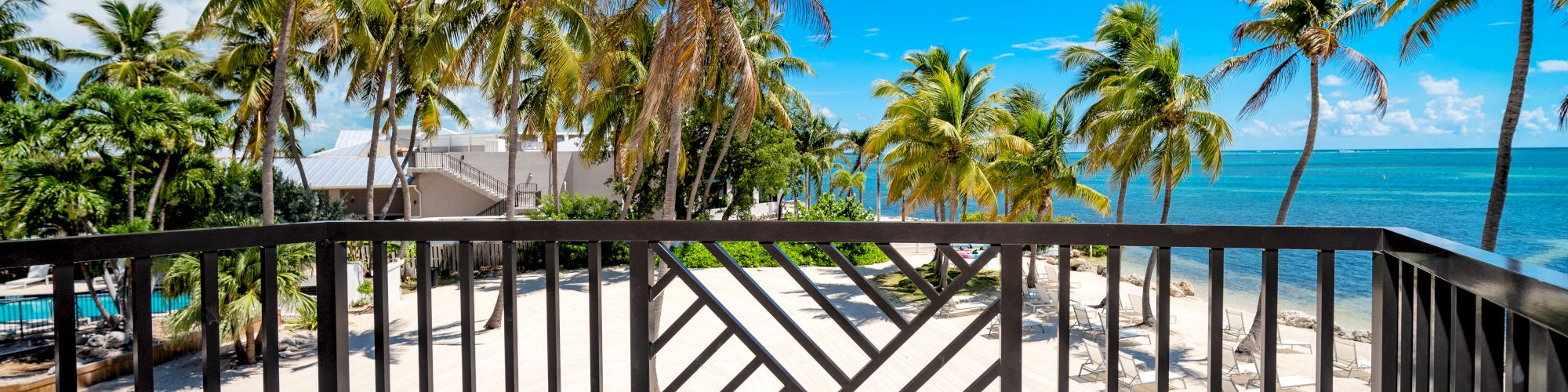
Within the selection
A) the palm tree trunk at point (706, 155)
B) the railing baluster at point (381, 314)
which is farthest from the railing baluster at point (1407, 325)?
the palm tree trunk at point (706, 155)

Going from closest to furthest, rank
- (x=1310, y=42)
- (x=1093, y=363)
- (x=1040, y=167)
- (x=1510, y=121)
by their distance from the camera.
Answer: (x=1510, y=121) < (x=1093, y=363) < (x=1310, y=42) < (x=1040, y=167)

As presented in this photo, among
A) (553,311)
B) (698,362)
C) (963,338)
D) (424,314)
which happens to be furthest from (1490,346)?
(424,314)

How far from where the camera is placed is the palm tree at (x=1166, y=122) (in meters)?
13.7

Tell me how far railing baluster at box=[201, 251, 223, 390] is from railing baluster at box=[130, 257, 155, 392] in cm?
9

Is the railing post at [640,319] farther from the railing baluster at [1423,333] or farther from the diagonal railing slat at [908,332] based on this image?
A: the railing baluster at [1423,333]

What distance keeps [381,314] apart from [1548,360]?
2374 mm

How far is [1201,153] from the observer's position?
557 inches

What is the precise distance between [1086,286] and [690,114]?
11.2m

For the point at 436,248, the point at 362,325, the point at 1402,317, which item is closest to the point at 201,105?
the point at 362,325

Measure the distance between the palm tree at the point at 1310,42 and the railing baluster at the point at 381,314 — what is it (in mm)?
12677

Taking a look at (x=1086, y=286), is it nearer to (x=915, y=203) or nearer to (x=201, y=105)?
(x=915, y=203)

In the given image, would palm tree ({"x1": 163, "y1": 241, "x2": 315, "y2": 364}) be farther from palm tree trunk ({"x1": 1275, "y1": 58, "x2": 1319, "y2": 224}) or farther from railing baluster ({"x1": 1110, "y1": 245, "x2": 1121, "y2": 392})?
palm tree trunk ({"x1": 1275, "y1": 58, "x2": 1319, "y2": 224})

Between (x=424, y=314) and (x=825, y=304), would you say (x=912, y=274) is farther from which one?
(x=424, y=314)

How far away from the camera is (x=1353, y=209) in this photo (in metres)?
53.5
